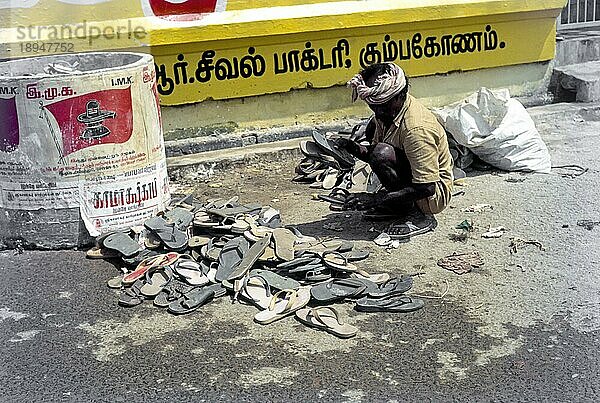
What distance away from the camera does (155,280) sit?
4.63m

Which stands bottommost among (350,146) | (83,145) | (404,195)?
(404,195)

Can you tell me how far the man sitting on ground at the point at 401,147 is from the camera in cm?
502

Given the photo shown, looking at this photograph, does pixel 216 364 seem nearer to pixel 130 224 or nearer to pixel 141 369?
pixel 141 369

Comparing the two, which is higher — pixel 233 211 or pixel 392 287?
pixel 233 211

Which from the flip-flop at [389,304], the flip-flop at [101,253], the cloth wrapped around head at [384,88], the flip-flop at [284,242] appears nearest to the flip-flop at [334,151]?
the cloth wrapped around head at [384,88]

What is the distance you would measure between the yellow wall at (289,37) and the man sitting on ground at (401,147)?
Answer: 6.65ft

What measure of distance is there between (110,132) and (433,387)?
2.76 m

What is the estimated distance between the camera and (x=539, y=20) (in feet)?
26.5

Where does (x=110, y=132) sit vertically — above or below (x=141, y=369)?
above

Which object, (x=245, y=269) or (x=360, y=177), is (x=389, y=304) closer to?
(x=245, y=269)

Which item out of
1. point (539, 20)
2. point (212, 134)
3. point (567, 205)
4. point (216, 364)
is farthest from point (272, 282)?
point (539, 20)

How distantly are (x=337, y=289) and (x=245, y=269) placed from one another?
0.57 metres

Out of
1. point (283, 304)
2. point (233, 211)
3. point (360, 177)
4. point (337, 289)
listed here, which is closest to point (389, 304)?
point (337, 289)

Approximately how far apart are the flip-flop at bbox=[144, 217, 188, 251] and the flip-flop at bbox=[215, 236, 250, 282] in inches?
12.1
